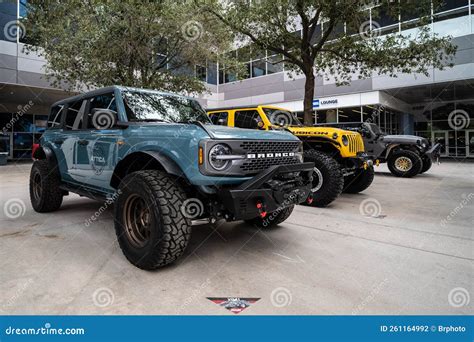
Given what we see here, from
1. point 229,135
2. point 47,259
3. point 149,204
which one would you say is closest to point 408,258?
point 229,135

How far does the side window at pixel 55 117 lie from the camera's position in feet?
16.9

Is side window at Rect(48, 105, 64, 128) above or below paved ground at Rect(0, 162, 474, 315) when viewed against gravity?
above

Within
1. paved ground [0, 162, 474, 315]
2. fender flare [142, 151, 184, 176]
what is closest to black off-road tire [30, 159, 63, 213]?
paved ground [0, 162, 474, 315]

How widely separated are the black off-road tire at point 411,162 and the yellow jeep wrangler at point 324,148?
15.2ft

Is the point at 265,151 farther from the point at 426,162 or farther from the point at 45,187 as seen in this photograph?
the point at 426,162

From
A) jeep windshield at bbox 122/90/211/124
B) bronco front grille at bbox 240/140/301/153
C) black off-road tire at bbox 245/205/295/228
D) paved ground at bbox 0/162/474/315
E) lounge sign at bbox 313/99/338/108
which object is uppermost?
lounge sign at bbox 313/99/338/108

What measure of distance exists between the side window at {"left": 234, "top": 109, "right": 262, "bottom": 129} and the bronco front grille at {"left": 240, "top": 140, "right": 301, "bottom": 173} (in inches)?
135

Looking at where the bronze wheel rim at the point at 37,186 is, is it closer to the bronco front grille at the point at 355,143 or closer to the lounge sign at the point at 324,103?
the bronco front grille at the point at 355,143

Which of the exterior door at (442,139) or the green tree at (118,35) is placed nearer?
the green tree at (118,35)

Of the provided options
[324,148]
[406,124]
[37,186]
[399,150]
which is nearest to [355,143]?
[324,148]

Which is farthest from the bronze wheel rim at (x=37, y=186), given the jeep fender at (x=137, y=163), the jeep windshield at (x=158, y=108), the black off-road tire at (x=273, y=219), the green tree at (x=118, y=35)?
the green tree at (x=118, y=35)

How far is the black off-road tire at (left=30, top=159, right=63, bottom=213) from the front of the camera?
16.4ft

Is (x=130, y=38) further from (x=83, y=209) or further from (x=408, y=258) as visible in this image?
(x=408, y=258)

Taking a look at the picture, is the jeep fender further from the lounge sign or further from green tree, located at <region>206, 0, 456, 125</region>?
the lounge sign
